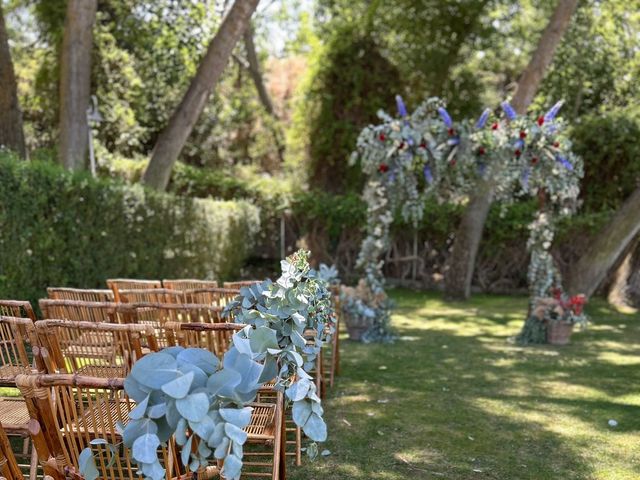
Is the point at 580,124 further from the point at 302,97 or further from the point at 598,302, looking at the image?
the point at 302,97

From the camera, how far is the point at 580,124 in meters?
14.1

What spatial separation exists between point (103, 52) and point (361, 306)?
26.1 feet

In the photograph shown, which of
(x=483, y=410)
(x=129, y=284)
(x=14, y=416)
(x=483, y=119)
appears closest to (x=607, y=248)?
(x=483, y=119)

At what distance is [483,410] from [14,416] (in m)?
3.27

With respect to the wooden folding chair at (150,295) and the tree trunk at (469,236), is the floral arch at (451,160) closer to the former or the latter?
the wooden folding chair at (150,295)

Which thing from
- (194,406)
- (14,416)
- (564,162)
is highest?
(564,162)

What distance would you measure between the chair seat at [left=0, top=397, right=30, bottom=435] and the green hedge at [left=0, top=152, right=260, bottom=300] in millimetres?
3155

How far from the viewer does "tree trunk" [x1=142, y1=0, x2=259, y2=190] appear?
870 cm

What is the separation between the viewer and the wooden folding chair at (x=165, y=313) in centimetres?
361

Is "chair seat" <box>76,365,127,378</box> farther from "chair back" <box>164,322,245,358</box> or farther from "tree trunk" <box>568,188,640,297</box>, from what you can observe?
"tree trunk" <box>568,188,640,297</box>

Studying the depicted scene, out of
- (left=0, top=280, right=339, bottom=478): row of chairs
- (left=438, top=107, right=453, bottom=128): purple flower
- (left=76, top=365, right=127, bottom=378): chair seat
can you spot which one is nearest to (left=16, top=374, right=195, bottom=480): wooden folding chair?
(left=0, top=280, right=339, bottom=478): row of chairs

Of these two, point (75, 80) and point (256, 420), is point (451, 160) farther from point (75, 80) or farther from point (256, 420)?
point (256, 420)

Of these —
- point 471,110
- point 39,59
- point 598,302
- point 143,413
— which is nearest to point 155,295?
point 143,413

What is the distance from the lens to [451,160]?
768cm
